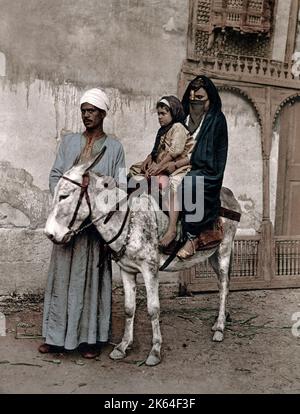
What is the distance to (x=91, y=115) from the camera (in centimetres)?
521

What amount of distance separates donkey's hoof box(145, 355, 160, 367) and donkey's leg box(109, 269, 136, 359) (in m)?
0.26

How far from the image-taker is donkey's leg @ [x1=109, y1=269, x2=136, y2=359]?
5.53 metres

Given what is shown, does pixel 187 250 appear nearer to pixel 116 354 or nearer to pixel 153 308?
pixel 153 308

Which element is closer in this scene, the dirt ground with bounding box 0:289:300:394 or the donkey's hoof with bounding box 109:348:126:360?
the dirt ground with bounding box 0:289:300:394

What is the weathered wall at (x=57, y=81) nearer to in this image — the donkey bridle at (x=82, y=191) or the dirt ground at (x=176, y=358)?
the dirt ground at (x=176, y=358)

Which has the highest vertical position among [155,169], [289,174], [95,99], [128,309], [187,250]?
[95,99]

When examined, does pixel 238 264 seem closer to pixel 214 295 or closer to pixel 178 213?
pixel 214 295

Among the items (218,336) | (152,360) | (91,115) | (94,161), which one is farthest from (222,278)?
(91,115)

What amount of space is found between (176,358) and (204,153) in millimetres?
1897

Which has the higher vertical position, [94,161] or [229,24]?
[229,24]

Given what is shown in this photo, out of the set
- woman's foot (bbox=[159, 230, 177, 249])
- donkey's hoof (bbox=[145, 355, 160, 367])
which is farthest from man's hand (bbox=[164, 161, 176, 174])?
donkey's hoof (bbox=[145, 355, 160, 367])

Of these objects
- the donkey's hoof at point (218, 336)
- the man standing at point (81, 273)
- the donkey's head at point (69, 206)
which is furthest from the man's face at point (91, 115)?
the donkey's hoof at point (218, 336)

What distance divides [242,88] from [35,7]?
2717 mm

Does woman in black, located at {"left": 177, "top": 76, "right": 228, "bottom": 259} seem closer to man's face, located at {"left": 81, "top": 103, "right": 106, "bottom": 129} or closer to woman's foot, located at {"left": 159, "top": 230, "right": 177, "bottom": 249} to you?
woman's foot, located at {"left": 159, "top": 230, "right": 177, "bottom": 249}
